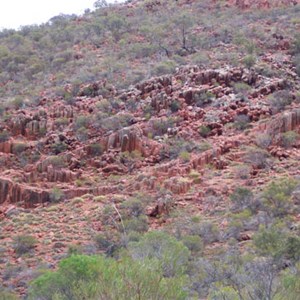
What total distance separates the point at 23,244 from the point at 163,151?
7864 mm

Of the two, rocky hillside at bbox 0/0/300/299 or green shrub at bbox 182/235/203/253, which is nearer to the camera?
green shrub at bbox 182/235/203/253

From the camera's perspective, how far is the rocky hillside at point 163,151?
19.3m

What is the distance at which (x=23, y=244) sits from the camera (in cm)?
2009

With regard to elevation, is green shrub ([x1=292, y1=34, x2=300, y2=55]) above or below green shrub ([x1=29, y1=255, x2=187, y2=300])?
above

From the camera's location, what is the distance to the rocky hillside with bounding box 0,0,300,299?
63.3 ft

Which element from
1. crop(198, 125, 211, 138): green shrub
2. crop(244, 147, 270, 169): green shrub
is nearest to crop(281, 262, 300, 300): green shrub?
crop(244, 147, 270, 169): green shrub

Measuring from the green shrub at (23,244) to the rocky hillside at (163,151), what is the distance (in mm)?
53

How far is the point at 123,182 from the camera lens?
80.1ft

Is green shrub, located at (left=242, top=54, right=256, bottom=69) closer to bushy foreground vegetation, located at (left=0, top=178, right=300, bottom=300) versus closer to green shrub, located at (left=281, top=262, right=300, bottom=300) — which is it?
bushy foreground vegetation, located at (left=0, top=178, right=300, bottom=300)

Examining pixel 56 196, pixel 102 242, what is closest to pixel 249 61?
pixel 56 196

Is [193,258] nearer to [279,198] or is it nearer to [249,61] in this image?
[279,198]

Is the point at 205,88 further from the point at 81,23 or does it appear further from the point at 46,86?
the point at 81,23

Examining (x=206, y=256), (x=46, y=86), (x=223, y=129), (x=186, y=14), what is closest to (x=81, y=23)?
(x=186, y=14)

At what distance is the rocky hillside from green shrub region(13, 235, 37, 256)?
0.17 ft
